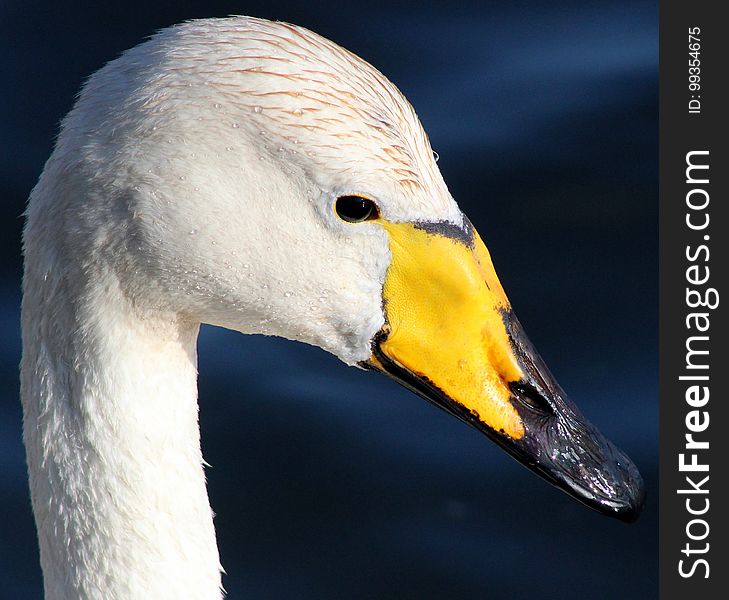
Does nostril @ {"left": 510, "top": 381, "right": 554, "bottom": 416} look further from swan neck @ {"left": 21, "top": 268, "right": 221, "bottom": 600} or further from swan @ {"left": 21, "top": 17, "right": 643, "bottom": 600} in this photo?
swan neck @ {"left": 21, "top": 268, "right": 221, "bottom": 600}

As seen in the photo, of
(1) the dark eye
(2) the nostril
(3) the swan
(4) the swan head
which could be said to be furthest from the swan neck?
(2) the nostril

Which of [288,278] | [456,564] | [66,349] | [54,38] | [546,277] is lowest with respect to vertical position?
[456,564]

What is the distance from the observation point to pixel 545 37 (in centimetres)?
753

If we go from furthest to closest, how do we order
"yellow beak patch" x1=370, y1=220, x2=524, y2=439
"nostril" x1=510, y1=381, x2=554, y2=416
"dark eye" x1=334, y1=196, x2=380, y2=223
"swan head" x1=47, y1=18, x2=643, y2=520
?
"nostril" x1=510, y1=381, x2=554, y2=416 < "yellow beak patch" x1=370, y1=220, x2=524, y2=439 < "dark eye" x1=334, y1=196, x2=380, y2=223 < "swan head" x1=47, y1=18, x2=643, y2=520

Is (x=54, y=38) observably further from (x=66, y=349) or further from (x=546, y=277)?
(x=66, y=349)

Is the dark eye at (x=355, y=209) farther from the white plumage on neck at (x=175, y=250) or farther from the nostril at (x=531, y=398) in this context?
the nostril at (x=531, y=398)

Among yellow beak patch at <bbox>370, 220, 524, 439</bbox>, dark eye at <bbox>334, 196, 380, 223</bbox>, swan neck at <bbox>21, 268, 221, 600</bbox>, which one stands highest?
dark eye at <bbox>334, 196, 380, 223</bbox>

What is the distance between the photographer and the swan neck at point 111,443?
3.34 meters

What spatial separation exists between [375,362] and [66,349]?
81 centimetres

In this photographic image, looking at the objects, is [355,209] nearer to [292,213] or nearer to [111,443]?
[292,213]

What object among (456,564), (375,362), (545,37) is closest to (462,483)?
(456,564)

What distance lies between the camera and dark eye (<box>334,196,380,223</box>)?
10.9 ft

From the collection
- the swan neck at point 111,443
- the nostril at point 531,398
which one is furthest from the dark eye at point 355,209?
the nostril at point 531,398

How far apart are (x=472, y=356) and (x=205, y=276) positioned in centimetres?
75
